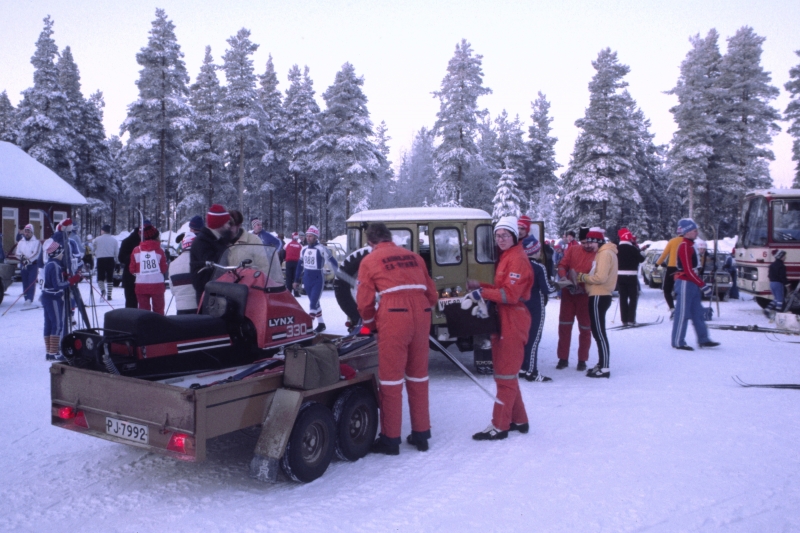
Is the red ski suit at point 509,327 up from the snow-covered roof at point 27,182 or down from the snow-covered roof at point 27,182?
down

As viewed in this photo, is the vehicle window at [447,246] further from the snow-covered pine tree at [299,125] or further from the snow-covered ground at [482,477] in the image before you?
the snow-covered pine tree at [299,125]

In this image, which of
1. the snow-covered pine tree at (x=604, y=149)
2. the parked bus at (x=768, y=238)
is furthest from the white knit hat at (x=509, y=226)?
the snow-covered pine tree at (x=604, y=149)

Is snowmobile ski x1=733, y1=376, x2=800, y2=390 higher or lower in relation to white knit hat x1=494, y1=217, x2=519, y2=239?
lower

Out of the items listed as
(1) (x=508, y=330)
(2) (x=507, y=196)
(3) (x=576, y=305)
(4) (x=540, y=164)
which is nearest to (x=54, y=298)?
(1) (x=508, y=330)

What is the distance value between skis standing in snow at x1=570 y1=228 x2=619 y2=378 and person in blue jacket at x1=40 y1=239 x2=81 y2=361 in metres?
7.30

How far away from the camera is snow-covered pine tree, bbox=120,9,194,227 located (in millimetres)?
35875

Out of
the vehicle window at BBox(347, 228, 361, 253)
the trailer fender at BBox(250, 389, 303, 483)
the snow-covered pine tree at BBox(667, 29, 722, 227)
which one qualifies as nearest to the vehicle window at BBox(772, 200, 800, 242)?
the vehicle window at BBox(347, 228, 361, 253)

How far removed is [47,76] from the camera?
38.2 metres

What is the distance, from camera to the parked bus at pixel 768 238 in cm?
1331

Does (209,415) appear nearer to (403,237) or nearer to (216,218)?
(216,218)

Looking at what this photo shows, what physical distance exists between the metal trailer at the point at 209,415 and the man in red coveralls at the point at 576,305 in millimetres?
4754

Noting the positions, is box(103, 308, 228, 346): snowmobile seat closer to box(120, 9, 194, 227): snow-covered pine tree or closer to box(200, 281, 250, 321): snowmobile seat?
box(200, 281, 250, 321): snowmobile seat

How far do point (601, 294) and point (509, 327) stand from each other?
10.1 feet

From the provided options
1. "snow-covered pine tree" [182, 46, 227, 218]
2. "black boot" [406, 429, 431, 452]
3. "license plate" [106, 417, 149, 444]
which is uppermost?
"snow-covered pine tree" [182, 46, 227, 218]
